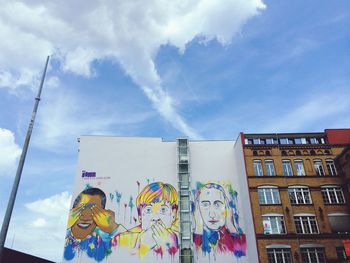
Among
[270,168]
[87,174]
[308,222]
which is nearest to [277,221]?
[308,222]

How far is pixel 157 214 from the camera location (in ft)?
114

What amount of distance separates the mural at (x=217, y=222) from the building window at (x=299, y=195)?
6.51m

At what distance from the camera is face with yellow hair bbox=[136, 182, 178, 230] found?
3441cm

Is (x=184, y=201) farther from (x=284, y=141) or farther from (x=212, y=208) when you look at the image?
(x=284, y=141)

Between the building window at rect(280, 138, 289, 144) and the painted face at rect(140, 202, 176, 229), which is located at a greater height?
the building window at rect(280, 138, 289, 144)

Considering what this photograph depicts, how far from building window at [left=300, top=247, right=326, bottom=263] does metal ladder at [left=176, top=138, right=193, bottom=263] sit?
11762mm

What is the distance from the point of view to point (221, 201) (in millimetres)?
35594

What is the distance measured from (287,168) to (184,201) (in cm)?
1302

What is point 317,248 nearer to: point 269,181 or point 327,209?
point 327,209

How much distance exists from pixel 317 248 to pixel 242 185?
10.1m

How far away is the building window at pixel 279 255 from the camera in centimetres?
2933

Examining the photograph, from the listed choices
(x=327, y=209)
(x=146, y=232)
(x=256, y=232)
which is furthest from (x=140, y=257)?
(x=327, y=209)

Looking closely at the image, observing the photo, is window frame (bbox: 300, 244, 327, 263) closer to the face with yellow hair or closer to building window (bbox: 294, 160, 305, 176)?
building window (bbox: 294, 160, 305, 176)

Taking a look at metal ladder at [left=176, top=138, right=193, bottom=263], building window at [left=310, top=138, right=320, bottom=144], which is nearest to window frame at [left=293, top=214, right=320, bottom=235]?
building window at [left=310, top=138, right=320, bottom=144]
